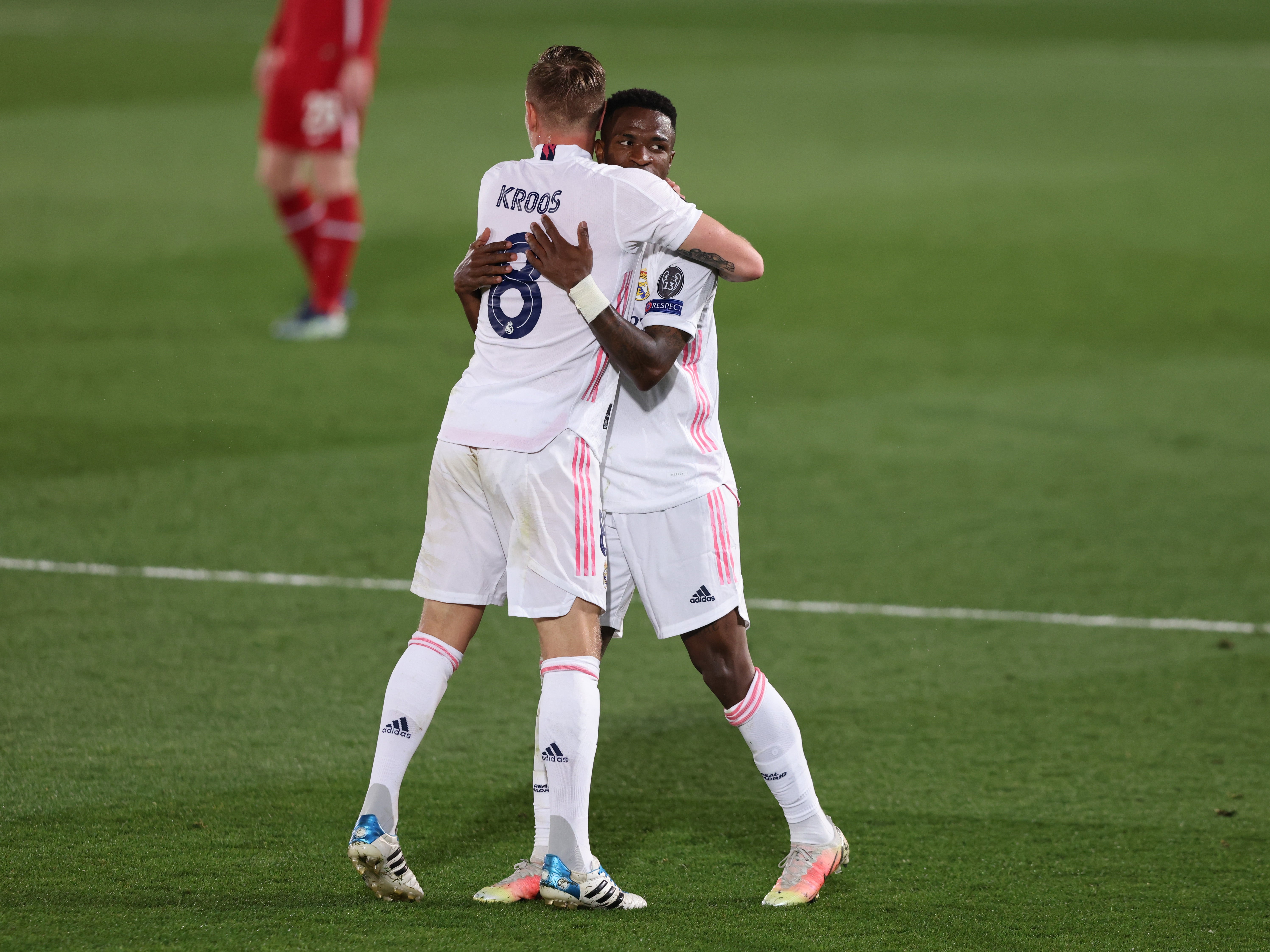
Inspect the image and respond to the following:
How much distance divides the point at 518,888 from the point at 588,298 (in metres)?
1.29

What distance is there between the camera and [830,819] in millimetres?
4219

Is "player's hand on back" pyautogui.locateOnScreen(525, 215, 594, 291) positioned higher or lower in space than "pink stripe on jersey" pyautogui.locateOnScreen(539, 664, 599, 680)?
higher

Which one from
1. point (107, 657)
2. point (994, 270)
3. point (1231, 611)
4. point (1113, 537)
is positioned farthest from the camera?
point (994, 270)

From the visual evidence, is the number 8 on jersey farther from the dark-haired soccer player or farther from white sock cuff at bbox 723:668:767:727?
white sock cuff at bbox 723:668:767:727

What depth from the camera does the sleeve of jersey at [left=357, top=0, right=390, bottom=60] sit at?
10.0 metres

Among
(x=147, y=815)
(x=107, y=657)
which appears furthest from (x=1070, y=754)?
(x=107, y=657)

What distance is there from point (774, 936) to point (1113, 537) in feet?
12.3

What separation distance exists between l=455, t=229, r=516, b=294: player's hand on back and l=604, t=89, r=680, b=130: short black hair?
17.2 inches

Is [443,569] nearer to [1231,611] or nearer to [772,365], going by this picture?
[1231,611]

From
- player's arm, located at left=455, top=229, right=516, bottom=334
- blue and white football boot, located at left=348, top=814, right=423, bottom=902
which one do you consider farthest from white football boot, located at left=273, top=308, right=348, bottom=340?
blue and white football boot, located at left=348, top=814, right=423, bottom=902

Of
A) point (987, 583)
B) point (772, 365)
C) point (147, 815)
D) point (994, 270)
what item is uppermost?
point (994, 270)

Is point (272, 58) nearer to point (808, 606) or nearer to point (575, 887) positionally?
point (808, 606)

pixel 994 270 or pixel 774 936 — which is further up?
pixel 994 270

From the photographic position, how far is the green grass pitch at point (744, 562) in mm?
3928
